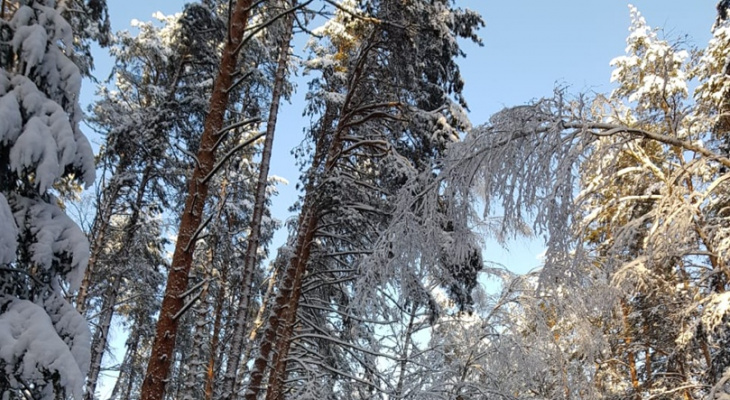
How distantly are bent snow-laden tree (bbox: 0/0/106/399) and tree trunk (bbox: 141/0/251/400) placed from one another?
633mm

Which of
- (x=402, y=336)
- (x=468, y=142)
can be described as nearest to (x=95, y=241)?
(x=402, y=336)

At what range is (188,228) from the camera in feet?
16.0

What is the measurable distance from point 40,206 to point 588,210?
6.23m

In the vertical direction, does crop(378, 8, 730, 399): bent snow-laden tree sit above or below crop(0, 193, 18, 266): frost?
above

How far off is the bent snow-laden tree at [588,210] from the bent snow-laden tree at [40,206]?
2916 millimetres

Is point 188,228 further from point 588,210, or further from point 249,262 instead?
point 588,210

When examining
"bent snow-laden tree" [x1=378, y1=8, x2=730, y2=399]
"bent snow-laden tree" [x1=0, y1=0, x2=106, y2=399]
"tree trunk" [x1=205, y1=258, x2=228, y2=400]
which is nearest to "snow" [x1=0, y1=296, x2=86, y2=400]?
"bent snow-laden tree" [x1=0, y1=0, x2=106, y2=399]

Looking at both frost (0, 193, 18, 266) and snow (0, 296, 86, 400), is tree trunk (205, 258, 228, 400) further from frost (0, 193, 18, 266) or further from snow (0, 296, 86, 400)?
frost (0, 193, 18, 266)

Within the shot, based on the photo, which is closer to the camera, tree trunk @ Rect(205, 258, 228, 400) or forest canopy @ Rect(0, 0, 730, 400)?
forest canopy @ Rect(0, 0, 730, 400)

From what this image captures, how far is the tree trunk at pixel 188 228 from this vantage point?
4473mm

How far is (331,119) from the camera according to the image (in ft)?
31.6

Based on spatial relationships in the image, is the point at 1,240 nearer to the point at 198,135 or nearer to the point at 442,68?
the point at 198,135

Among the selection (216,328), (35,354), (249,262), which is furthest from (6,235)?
(216,328)

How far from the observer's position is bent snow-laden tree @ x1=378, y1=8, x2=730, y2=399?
3320 millimetres
